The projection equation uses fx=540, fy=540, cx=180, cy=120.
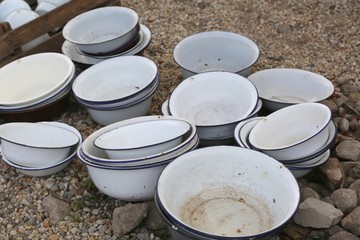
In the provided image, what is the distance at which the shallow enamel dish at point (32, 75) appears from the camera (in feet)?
11.2

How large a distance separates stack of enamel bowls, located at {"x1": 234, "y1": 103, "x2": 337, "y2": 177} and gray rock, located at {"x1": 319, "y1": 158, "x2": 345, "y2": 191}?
5 centimetres

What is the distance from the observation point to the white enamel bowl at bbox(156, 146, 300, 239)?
2.41 metres

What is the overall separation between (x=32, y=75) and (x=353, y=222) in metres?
2.18

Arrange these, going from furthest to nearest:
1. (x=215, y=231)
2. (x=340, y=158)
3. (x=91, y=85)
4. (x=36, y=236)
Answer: (x=91, y=85) → (x=340, y=158) → (x=36, y=236) → (x=215, y=231)

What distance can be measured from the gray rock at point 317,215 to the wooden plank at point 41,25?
2100 millimetres

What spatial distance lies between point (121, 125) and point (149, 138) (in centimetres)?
17

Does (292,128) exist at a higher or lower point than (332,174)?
higher

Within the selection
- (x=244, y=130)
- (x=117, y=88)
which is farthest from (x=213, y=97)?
(x=117, y=88)

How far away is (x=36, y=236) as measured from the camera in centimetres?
267

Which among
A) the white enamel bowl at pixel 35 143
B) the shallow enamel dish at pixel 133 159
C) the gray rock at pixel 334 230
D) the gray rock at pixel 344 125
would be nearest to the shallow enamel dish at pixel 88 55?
the white enamel bowl at pixel 35 143

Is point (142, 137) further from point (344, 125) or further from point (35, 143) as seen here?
point (344, 125)

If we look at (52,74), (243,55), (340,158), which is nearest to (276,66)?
(243,55)

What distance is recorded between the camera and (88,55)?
351cm

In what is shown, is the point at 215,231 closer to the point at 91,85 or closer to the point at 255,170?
the point at 255,170
